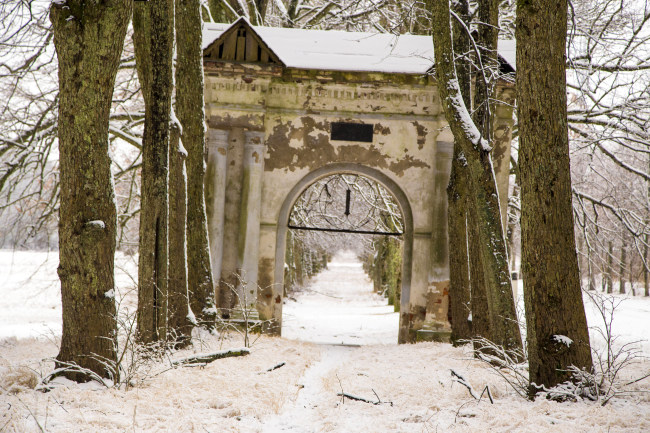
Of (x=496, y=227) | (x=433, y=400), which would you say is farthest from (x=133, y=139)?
(x=433, y=400)

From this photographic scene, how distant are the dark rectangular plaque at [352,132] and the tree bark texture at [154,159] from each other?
4659 mm

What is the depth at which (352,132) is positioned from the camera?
11008 mm

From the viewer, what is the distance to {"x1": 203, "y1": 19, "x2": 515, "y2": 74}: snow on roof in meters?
10.8

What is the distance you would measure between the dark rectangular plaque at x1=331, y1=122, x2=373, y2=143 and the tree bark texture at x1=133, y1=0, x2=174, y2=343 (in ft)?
15.3

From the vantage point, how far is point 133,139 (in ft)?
38.2

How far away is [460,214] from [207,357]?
470cm

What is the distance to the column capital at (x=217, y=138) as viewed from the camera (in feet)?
35.3

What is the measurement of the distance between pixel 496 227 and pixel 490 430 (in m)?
3.29

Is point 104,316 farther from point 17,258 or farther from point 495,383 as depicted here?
point 17,258

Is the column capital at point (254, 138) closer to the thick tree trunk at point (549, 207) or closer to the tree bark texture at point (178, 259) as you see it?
the tree bark texture at point (178, 259)

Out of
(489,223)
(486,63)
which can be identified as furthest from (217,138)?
(489,223)

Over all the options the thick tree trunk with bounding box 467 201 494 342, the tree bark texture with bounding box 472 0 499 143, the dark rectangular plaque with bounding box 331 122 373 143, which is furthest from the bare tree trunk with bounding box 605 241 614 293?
the dark rectangular plaque with bounding box 331 122 373 143

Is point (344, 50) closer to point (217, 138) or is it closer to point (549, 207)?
point (217, 138)

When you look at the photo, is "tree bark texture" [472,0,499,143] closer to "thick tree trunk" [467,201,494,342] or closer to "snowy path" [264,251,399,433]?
"thick tree trunk" [467,201,494,342]
